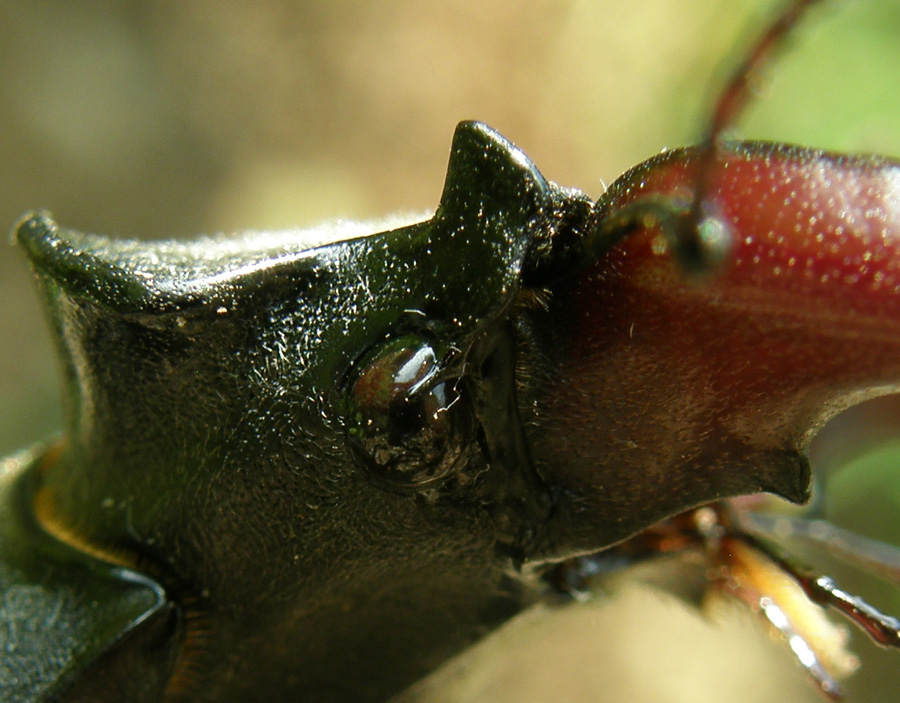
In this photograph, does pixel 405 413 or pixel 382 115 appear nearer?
pixel 405 413

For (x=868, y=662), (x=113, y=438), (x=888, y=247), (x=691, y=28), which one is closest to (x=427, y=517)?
(x=113, y=438)

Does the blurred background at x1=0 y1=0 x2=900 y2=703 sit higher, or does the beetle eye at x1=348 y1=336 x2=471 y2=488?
the blurred background at x1=0 y1=0 x2=900 y2=703

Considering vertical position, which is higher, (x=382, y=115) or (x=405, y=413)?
(x=382, y=115)

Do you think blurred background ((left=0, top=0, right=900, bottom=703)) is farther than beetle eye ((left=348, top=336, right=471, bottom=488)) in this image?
Yes
